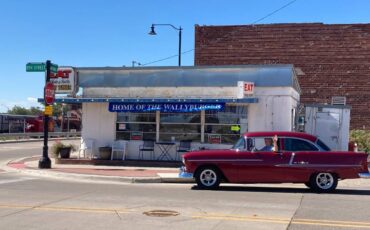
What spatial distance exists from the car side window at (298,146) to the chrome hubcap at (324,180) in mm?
748

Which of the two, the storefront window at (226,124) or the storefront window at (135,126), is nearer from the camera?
the storefront window at (226,124)

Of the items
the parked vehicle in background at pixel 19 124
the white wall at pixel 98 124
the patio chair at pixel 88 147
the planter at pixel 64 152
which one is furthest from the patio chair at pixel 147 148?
the parked vehicle in background at pixel 19 124

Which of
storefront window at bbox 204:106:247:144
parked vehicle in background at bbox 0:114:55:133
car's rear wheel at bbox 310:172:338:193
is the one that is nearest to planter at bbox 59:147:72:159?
storefront window at bbox 204:106:247:144

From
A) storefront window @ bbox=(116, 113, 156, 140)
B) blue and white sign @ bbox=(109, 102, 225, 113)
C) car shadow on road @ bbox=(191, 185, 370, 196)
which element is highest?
blue and white sign @ bbox=(109, 102, 225, 113)

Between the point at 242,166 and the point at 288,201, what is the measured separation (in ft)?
8.29

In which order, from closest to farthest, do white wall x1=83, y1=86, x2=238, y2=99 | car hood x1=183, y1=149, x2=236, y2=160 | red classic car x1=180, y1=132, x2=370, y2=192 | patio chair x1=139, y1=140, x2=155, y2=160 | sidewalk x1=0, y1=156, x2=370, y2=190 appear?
1. red classic car x1=180, y1=132, x2=370, y2=192
2. car hood x1=183, y1=149, x2=236, y2=160
3. sidewalk x1=0, y1=156, x2=370, y2=190
4. white wall x1=83, y1=86, x2=238, y2=99
5. patio chair x1=139, y1=140, x2=155, y2=160

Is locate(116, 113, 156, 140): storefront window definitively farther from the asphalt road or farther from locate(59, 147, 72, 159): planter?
the asphalt road

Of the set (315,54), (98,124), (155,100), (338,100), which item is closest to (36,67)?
(98,124)

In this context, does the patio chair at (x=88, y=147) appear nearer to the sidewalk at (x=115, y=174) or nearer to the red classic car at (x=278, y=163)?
the sidewalk at (x=115, y=174)

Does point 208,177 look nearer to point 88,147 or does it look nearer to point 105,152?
point 105,152

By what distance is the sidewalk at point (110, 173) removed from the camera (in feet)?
57.0

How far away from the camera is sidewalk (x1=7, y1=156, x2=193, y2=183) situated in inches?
683

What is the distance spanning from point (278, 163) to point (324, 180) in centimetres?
133

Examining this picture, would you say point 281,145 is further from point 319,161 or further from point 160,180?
point 160,180
